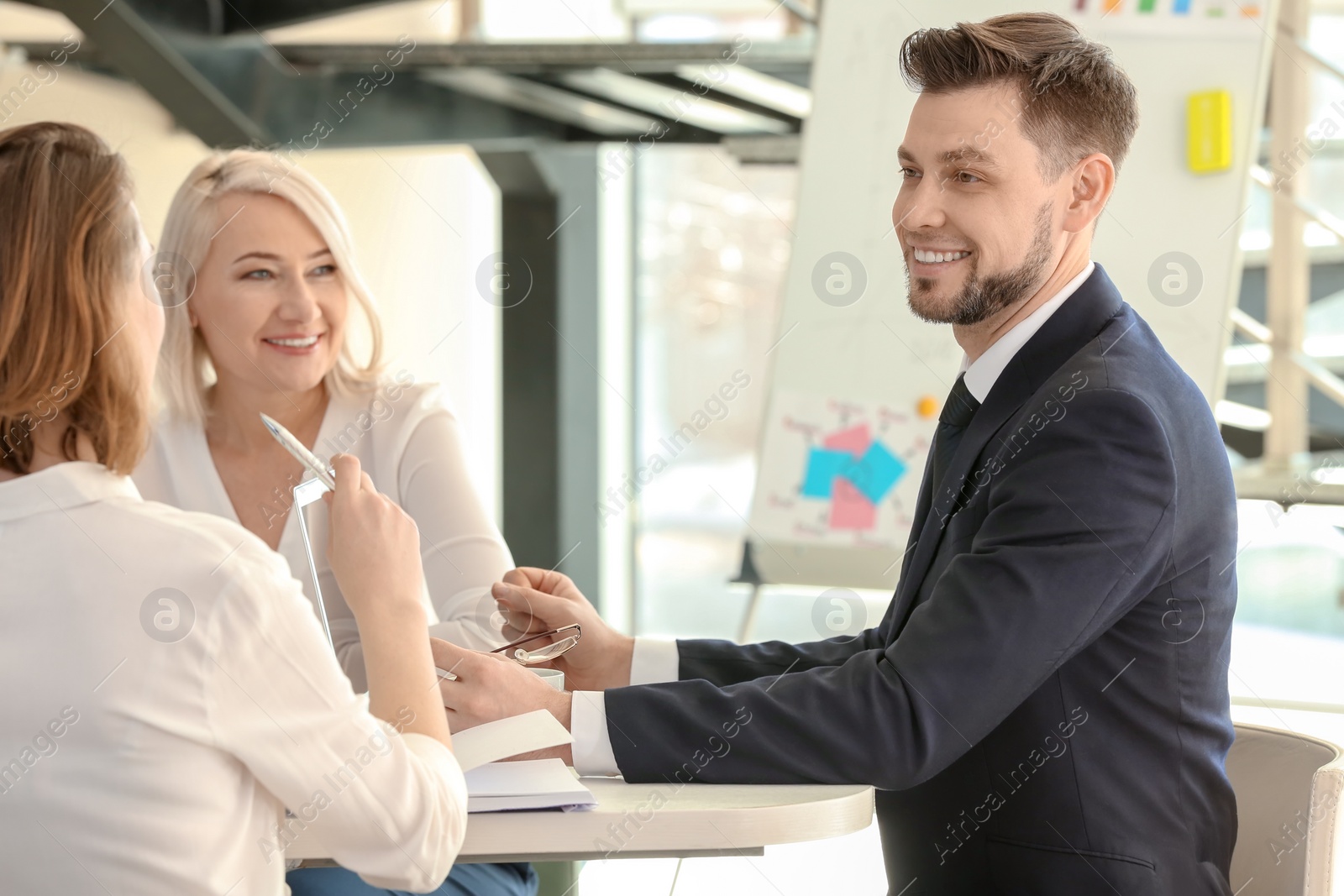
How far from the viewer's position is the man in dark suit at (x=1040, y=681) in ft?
4.08

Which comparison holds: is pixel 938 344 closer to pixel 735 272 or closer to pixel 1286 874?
pixel 1286 874

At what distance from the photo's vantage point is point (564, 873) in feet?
6.63

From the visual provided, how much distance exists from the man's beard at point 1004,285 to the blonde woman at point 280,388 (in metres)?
0.84

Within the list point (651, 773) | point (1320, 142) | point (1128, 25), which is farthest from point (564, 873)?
point (1320, 142)

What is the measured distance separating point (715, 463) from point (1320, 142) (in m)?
2.86

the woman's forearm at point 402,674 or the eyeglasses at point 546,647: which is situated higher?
the woman's forearm at point 402,674

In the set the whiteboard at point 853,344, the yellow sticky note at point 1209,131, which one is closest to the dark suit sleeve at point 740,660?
the whiteboard at point 853,344

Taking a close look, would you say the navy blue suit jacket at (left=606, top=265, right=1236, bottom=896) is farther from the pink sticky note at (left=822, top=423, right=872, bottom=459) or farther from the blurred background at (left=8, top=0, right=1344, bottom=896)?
the pink sticky note at (left=822, top=423, right=872, bottom=459)

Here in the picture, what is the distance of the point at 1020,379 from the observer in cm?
142

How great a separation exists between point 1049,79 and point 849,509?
6.08ft

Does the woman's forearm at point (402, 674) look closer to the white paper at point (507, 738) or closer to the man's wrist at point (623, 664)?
the white paper at point (507, 738)

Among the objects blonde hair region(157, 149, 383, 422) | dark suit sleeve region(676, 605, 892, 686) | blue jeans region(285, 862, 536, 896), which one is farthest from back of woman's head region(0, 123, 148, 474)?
blonde hair region(157, 149, 383, 422)

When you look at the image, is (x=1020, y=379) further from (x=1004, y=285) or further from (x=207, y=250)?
(x=207, y=250)

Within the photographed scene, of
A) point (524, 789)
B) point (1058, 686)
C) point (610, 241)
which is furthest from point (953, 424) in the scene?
point (610, 241)
